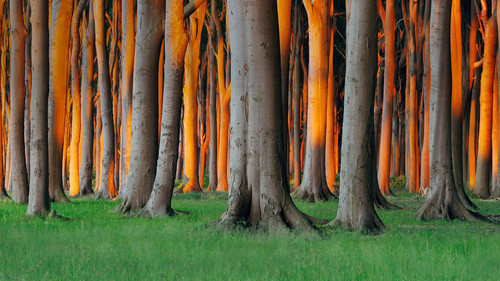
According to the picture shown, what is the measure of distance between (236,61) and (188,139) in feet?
41.4

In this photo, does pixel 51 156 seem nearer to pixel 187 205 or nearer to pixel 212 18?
pixel 187 205

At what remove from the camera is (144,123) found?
14133 millimetres

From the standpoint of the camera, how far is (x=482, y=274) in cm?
677

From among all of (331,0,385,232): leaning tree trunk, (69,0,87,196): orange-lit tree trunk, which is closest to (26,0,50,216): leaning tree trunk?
(331,0,385,232): leaning tree trunk

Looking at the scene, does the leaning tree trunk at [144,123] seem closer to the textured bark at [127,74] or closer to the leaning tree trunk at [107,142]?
the textured bark at [127,74]

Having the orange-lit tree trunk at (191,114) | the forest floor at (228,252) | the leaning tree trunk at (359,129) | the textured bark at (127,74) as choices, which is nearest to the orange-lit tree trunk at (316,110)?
the textured bark at (127,74)

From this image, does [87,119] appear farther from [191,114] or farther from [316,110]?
[316,110]

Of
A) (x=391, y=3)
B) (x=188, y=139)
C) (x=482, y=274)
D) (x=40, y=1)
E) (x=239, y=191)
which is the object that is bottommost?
(x=482, y=274)

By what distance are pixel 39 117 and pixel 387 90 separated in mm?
13753

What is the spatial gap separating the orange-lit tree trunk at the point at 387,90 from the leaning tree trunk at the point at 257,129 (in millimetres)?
12090

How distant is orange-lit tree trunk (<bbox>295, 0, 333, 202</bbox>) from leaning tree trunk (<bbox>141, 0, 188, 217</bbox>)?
6.35 metres

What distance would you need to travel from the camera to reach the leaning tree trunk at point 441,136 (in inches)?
528

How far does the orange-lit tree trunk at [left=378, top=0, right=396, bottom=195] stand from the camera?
72.8 ft

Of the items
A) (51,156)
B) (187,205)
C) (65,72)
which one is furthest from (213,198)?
(65,72)
